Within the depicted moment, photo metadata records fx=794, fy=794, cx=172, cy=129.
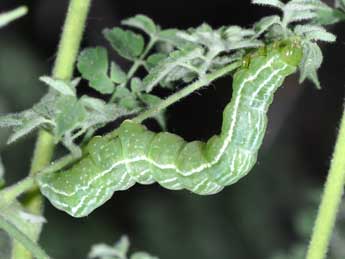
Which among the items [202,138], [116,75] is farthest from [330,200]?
[202,138]

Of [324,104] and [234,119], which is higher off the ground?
[234,119]

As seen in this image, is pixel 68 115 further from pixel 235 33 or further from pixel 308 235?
pixel 308 235

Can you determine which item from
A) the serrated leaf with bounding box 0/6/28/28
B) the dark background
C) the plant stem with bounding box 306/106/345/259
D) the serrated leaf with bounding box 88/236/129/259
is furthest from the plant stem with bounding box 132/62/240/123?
the dark background

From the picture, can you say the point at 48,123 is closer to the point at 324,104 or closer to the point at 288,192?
the point at 288,192

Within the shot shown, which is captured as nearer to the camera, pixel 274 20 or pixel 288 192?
pixel 274 20

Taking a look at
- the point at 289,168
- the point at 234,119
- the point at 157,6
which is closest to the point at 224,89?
the point at 289,168

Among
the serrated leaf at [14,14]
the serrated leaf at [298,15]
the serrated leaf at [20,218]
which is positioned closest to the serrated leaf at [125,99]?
the serrated leaf at [20,218]

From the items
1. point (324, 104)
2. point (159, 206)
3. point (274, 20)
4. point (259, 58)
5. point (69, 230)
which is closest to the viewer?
point (274, 20)
